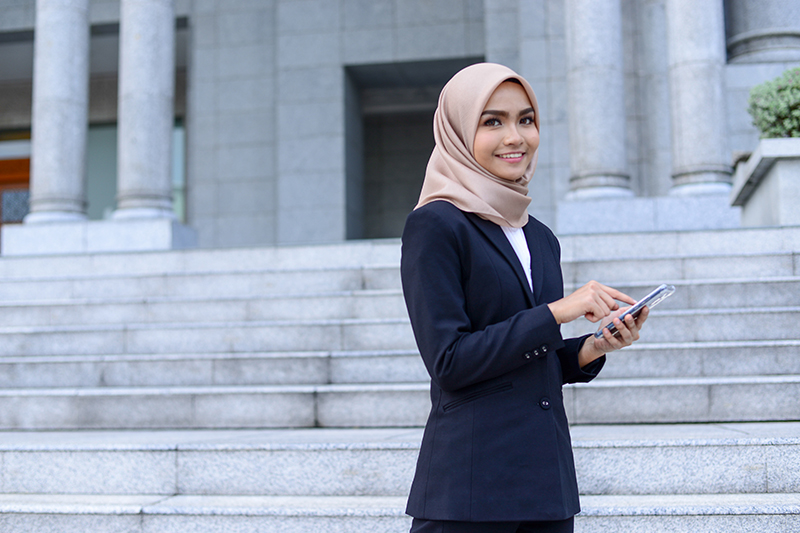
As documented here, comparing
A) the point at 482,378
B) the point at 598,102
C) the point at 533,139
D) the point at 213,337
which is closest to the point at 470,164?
the point at 533,139

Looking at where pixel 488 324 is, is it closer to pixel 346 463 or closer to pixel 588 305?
pixel 588 305

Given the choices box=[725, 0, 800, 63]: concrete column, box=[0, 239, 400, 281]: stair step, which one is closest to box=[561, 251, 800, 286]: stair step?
box=[0, 239, 400, 281]: stair step

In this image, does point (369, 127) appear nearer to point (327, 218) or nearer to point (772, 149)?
point (327, 218)

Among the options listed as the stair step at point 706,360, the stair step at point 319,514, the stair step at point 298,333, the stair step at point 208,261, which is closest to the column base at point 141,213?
the stair step at point 208,261

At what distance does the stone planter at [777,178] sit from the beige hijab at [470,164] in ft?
24.8

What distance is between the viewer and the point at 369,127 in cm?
2373

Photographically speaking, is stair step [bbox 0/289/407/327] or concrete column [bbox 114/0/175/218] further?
concrete column [bbox 114/0/175/218]

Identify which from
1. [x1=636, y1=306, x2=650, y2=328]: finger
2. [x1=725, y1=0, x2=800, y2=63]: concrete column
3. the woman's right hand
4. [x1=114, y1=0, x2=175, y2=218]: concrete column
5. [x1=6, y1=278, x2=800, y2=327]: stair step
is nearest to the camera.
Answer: the woman's right hand

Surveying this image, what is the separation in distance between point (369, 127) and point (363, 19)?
6429 mm

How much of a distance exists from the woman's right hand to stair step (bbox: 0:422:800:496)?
294 cm

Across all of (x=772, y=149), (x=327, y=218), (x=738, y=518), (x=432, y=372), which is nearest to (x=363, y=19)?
(x=327, y=218)

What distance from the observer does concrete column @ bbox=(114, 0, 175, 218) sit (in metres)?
12.6

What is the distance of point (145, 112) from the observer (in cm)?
1266

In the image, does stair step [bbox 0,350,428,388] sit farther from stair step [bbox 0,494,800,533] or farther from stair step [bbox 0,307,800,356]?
stair step [bbox 0,494,800,533]
